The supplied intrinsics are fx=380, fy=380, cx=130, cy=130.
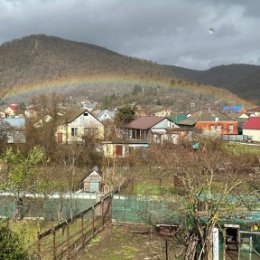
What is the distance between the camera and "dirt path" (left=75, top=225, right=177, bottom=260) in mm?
9438

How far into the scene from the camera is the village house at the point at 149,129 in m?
31.1

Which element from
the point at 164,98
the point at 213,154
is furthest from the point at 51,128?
the point at 164,98

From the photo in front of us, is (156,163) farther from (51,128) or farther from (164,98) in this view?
(164,98)

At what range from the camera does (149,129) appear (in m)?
32.0

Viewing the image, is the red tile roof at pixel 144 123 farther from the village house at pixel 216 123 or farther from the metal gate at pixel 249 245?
the metal gate at pixel 249 245

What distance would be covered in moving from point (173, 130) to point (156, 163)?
9.63m

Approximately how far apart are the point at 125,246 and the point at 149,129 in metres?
22.2

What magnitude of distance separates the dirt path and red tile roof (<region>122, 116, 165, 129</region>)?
20997 millimetres

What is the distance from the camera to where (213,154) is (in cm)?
2272

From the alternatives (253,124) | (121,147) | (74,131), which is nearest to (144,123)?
(74,131)

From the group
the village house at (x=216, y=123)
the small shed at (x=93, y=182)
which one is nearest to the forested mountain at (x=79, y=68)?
the village house at (x=216, y=123)

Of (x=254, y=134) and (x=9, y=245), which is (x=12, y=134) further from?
(x=9, y=245)

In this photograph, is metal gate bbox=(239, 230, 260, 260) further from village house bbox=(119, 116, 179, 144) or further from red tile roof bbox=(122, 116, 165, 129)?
red tile roof bbox=(122, 116, 165, 129)

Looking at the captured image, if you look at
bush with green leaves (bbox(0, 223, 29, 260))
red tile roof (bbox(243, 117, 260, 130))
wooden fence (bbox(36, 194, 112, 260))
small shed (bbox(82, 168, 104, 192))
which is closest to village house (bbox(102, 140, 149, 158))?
small shed (bbox(82, 168, 104, 192))
